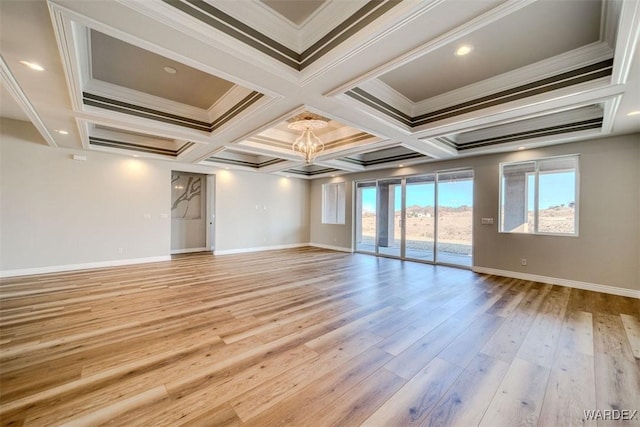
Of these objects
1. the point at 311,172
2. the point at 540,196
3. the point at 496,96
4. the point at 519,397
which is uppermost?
the point at 496,96

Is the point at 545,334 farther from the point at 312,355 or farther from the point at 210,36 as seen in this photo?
the point at 210,36

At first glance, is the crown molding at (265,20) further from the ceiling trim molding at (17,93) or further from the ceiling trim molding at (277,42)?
the ceiling trim molding at (17,93)

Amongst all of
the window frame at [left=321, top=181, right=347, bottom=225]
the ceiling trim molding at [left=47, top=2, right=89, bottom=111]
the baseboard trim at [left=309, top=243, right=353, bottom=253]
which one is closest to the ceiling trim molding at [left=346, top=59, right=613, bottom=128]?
the ceiling trim molding at [left=47, top=2, right=89, bottom=111]

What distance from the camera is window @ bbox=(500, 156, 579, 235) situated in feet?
16.5

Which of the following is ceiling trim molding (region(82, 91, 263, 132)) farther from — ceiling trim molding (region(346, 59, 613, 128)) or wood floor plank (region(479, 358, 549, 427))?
wood floor plank (region(479, 358, 549, 427))

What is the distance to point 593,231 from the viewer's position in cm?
468

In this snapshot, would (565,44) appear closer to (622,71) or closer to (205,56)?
(622,71)

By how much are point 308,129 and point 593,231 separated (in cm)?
566

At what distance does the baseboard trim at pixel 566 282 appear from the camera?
4.39m

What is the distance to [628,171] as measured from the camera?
172 inches

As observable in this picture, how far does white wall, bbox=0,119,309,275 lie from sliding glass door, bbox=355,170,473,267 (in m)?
4.69

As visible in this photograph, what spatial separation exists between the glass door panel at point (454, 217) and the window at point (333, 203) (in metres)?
3.55

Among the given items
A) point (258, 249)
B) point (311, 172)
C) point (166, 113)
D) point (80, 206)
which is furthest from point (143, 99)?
point (311, 172)

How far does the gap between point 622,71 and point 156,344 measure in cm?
540
